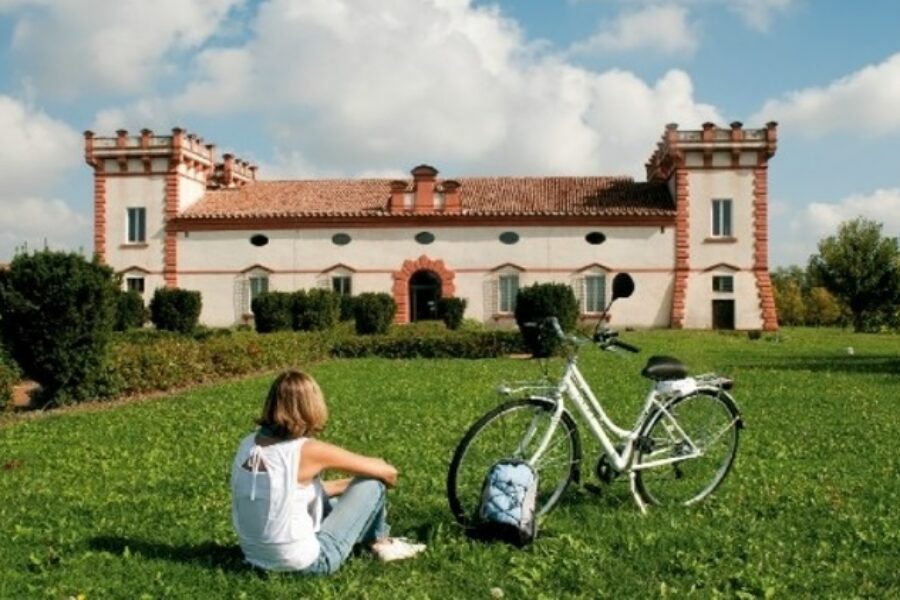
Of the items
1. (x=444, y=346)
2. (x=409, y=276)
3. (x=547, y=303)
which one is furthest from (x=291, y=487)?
(x=409, y=276)

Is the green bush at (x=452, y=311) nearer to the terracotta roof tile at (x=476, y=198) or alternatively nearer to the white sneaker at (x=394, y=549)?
the terracotta roof tile at (x=476, y=198)

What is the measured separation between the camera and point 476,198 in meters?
41.1

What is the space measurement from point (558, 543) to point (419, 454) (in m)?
3.46

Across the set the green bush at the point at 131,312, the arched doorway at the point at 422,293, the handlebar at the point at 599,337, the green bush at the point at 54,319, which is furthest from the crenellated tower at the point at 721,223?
the handlebar at the point at 599,337

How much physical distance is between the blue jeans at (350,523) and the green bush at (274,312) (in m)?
22.3

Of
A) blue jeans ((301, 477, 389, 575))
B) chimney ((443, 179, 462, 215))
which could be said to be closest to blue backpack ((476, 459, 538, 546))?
blue jeans ((301, 477, 389, 575))

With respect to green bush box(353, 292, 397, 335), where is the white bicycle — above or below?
below

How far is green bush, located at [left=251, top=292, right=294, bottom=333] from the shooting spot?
1083 inches

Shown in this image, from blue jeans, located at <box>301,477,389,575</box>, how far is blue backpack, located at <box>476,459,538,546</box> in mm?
602

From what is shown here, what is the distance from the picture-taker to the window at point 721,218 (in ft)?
128

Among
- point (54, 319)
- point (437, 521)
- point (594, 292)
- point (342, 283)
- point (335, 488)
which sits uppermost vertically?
point (342, 283)

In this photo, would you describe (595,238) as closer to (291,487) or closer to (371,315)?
(371,315)

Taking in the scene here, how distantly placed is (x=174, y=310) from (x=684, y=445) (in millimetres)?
26696

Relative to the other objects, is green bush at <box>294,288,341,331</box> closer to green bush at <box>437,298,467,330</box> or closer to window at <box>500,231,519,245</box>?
green bush at <box>437,298,467,330</box>
